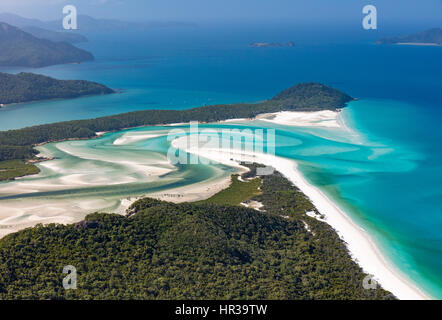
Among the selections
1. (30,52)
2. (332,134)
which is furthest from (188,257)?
(30,52)

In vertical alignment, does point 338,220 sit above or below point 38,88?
below

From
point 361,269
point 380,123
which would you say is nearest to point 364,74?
point 380,123

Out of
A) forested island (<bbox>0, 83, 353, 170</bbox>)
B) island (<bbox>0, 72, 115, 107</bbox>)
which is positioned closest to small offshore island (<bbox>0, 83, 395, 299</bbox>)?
forested island (<bbox>0, 83, 353, 170</bbox>)

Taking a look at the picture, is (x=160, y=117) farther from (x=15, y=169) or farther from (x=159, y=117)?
(x=15, y=169)

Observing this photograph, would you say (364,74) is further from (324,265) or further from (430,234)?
(324,265)

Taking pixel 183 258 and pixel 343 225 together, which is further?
pixel 343 225

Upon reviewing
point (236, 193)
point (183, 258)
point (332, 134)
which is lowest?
point (183, 258)

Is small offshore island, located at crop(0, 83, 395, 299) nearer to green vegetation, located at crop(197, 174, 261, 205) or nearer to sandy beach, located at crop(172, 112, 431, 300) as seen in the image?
sandy beach, located at crop(172, 112, 431, 300)
